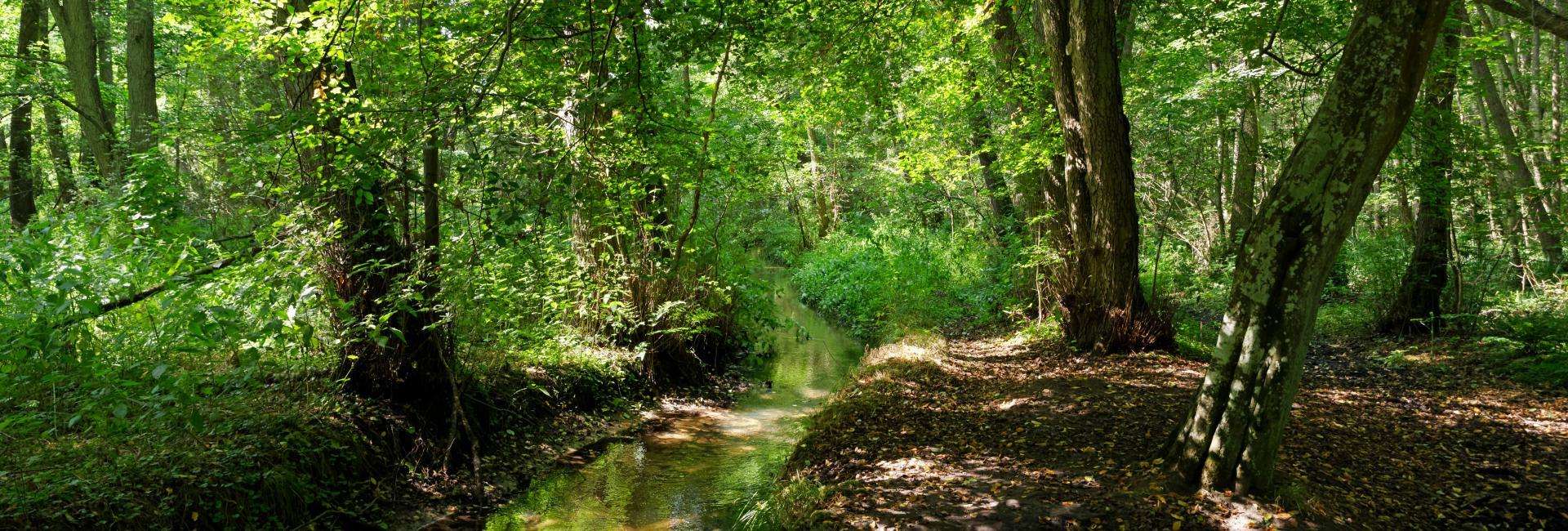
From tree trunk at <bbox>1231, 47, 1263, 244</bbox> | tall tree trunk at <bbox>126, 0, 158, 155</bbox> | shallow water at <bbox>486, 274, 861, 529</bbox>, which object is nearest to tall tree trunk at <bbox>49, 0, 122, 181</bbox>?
tall tree trunk at <bbox>126, 0, 158, 155</bbox>

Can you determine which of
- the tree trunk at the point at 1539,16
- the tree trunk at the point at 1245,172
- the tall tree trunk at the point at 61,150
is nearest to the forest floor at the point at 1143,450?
the tree trunk at the point at 1539,16

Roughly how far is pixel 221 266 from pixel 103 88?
1158 centimetres

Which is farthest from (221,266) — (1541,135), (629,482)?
(1541,135)

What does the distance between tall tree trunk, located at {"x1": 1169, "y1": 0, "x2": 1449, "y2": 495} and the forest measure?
0.06 feet

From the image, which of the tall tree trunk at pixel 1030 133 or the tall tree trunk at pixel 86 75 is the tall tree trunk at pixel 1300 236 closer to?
the tall tree trunk at pixel 1030 133

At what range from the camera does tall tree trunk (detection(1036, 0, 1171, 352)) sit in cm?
755

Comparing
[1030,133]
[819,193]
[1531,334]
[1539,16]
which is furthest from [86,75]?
[1531,334]

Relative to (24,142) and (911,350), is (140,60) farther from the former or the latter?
(911,350)

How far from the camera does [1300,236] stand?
11.8ft

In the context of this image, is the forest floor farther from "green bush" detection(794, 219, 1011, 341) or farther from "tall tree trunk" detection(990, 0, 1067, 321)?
"green bush" detection(794, 219, 1011, 341)

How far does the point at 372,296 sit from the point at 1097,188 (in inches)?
272

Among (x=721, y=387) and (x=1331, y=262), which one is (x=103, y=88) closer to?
(x=721, y=387)

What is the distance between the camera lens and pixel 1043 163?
9453 mm

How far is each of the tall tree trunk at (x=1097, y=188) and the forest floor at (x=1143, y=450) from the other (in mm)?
408
